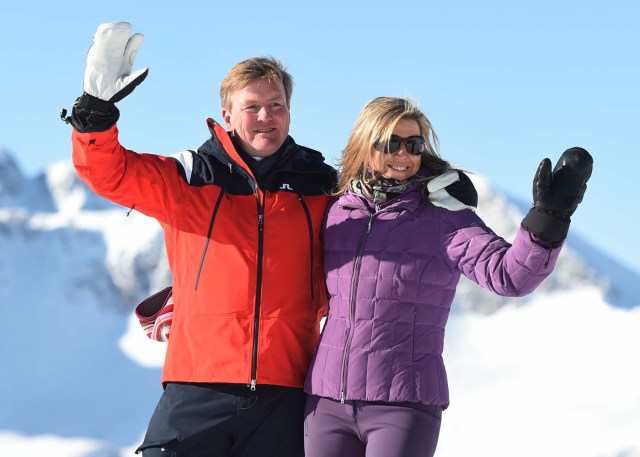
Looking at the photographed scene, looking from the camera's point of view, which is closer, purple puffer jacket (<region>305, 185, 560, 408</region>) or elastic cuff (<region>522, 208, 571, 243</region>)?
elastic cuff (<region>522, 208, 571, 243</region>)

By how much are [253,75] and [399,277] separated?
117 centimetres

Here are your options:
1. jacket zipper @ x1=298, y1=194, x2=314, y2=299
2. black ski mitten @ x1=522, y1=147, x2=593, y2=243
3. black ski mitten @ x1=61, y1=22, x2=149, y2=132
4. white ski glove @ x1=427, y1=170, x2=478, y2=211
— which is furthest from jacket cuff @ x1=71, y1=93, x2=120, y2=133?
black ski mitten @ x1=522, y1=147, x2=593, y2=243

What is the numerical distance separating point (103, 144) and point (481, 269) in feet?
5.27

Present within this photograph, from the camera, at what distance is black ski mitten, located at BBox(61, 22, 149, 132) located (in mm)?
3713

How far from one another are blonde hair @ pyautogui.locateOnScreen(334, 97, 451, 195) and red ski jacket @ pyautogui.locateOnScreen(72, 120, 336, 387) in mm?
238

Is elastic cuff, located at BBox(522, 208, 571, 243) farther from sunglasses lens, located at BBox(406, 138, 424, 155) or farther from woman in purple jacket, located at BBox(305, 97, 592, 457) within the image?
sunglasses lens, located at BBox(406, 138, 424, 155)

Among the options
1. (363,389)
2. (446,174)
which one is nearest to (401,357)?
(363,389)

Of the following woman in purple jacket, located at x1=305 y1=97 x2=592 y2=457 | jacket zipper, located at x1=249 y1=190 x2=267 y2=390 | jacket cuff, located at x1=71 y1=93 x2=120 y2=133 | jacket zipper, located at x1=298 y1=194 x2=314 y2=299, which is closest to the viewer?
woman in purple jacket, located at x1=305 y1=97 x2=592 y2=457

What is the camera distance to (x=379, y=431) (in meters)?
3.54

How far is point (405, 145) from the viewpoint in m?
3.84

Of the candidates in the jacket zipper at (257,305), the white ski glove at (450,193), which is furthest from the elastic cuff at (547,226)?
the jacket zipper at (257,305)

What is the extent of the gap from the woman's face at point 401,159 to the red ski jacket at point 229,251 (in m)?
0.37

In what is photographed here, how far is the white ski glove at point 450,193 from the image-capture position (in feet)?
12.3

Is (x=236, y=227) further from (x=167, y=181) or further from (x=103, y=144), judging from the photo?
(x=103, y=144)
